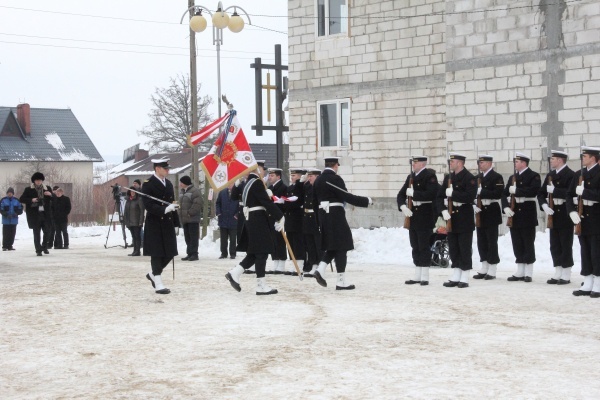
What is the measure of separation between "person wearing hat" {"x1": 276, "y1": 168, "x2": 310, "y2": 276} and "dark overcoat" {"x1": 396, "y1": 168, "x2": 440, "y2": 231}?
8.81ft

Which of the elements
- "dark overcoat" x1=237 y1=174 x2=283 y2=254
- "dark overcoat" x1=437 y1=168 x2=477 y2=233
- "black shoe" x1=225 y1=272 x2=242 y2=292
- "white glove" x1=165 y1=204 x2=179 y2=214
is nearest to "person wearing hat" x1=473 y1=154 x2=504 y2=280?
"dark overcoat" x1=437 y1=168 x2=477 y2=233

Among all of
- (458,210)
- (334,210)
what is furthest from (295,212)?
(458,210)

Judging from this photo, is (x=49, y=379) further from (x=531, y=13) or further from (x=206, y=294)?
(x=531, y=13)

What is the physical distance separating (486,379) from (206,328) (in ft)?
11.7

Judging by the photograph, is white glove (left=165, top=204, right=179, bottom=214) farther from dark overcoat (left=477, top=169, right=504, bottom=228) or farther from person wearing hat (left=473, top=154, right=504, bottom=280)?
dark overcoat (left=477, top=169, right=504, bottom=228)

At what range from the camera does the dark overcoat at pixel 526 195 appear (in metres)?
14.4

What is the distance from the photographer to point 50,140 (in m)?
65.4

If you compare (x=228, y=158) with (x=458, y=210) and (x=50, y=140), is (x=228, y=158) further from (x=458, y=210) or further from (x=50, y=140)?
(x=50, y=140)

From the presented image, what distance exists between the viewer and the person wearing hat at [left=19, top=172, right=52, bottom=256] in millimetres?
22469

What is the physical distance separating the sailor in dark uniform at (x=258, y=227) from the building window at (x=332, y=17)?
12.2 meters

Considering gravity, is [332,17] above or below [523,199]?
above

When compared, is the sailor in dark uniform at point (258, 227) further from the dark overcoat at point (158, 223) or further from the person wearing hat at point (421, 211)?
the person wearing hat at point (421, 211)

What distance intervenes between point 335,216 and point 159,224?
2444 millimetres

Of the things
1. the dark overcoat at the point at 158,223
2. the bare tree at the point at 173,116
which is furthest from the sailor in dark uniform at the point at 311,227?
the bare tree at the point at 173,116
